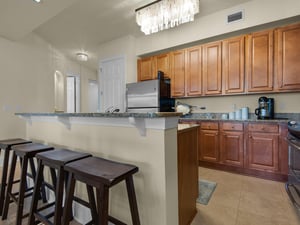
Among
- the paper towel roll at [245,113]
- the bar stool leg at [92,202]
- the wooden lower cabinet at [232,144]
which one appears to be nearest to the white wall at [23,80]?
the bar stool leg at [92,202]

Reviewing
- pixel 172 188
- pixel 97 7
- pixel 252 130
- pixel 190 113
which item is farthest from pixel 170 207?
pixel 97 7

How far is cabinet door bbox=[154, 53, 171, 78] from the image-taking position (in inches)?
145

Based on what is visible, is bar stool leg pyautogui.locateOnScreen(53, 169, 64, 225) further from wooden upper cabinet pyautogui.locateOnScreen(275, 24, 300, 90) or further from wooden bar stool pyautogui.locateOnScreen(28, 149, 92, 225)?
wooden upper cabinet pyautogui.locateOnScreen(275, 24, 300, 90)

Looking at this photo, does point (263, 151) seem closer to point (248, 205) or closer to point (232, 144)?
point (232, 144)

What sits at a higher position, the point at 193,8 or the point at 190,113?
the point at 193,8

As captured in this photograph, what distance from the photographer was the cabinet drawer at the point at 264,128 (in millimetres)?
2379

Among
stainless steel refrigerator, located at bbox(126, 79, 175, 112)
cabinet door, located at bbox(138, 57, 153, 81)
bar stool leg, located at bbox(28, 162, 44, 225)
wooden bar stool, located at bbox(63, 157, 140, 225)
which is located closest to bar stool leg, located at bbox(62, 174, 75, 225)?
wooden bar stool, located at bbox(63, 157, 140, 225)

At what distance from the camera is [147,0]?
2.73 metres

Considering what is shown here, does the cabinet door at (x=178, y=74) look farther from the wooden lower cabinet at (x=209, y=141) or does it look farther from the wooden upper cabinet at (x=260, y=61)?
the wooden upper cabinet at (x=260, y=61)

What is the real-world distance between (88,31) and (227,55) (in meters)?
3.04

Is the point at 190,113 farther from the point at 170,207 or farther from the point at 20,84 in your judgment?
the point at 20,84

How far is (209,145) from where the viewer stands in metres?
2.95

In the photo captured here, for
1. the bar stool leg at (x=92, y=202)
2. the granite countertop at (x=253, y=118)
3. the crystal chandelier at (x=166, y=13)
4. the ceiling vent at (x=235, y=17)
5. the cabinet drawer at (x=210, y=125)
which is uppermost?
the ceiling vent at (x=235, y=17)

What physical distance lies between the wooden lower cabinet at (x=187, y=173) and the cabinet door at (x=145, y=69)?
256 centimetres
